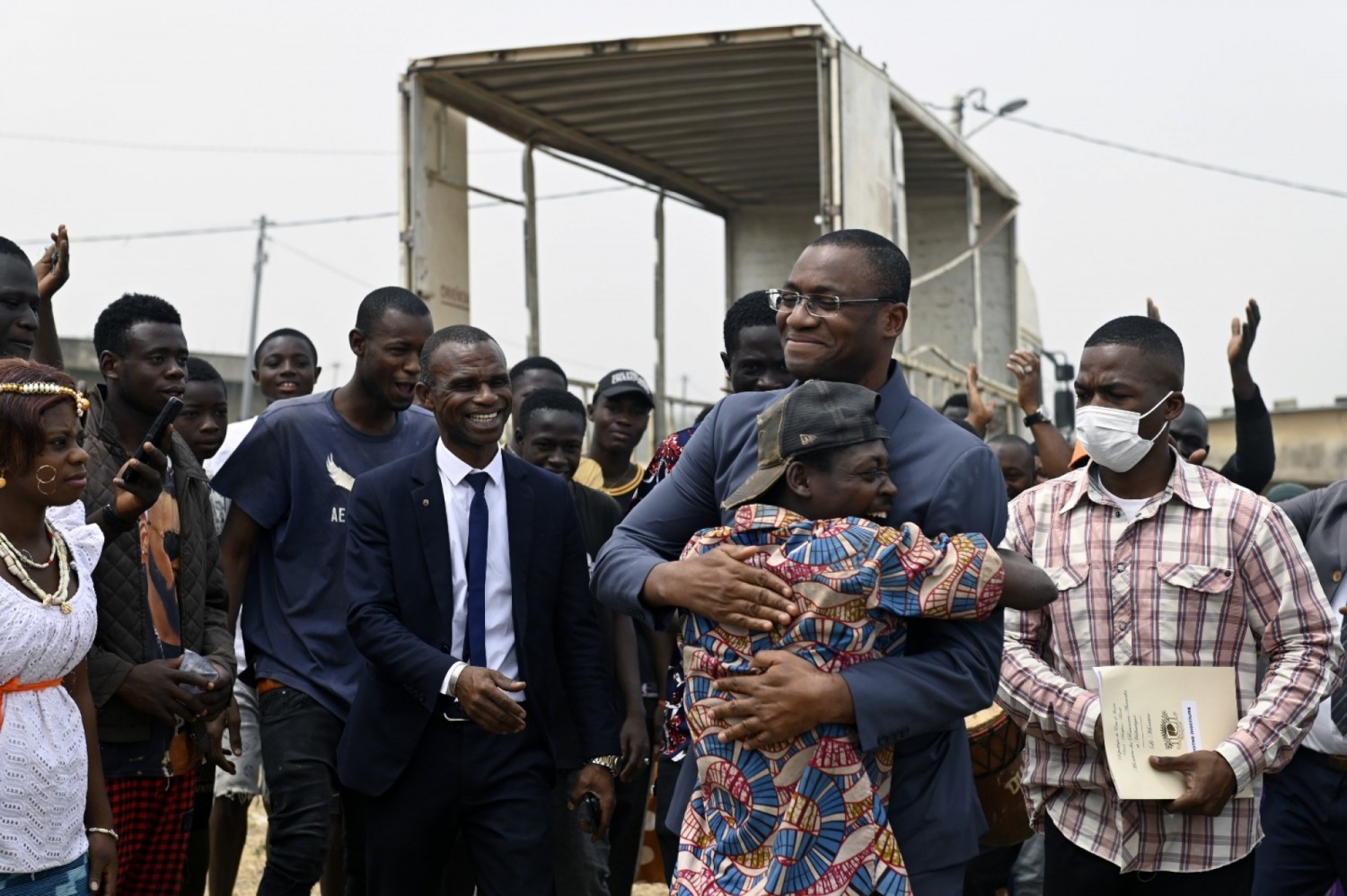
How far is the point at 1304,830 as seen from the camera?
4.92 meters

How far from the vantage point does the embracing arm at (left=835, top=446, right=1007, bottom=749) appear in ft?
10.3

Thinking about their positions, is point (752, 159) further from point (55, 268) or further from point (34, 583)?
point (34, 583)

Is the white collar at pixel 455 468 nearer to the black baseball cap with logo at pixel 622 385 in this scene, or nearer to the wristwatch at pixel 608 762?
the wristwatch at pixel 608 762

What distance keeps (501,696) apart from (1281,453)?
29.9 metres

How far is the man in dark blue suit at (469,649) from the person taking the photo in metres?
4.52

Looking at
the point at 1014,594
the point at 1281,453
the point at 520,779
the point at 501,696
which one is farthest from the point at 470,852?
the point at 1281,453

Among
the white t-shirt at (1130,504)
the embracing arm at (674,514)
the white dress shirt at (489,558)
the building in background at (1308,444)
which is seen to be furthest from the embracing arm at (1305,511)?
the building in background at (1308,444)

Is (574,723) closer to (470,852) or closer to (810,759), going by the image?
(470,852)

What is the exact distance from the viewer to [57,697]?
400cm

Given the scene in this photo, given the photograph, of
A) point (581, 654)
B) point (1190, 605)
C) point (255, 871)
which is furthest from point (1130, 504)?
point (255, 871)

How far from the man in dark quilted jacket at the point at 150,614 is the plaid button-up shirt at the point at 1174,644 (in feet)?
8.06

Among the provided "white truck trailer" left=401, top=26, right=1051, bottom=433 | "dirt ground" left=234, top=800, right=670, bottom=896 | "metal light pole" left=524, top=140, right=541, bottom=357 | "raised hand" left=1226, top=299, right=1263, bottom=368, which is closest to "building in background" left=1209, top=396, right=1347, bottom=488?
"white truck trailer" left=401, top=26, right=1051, bottom=433

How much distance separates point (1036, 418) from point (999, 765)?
2.11 meters

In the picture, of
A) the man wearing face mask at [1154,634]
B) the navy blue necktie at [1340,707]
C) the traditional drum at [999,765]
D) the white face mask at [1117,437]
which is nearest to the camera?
the man wearing face mask at [1154,634]
